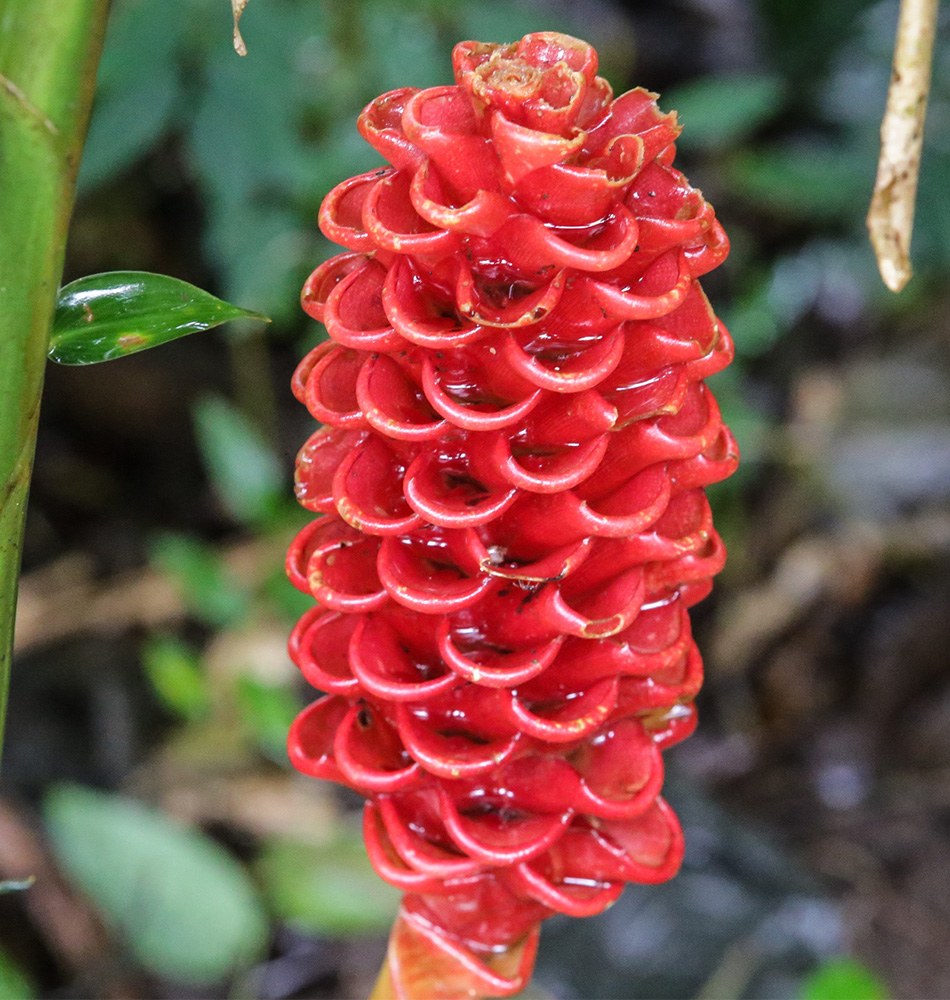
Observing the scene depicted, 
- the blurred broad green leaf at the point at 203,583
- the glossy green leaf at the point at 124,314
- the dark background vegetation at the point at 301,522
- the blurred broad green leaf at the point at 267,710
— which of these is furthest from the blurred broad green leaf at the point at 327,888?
the glossy green leaf at the point at 124,314

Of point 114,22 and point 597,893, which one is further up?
point 114,22

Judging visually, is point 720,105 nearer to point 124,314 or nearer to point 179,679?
point 179,679

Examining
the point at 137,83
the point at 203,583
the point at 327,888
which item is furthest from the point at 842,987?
the point at 137,83

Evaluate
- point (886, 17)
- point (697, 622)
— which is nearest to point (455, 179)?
point (697, 622)

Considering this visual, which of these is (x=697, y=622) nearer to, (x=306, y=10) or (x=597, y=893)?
(x=306, y=10)

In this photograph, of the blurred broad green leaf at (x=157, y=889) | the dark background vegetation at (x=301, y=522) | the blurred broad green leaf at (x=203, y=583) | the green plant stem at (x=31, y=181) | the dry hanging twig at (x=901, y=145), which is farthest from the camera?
the blurred broad green leaf at (x=203, y=583)

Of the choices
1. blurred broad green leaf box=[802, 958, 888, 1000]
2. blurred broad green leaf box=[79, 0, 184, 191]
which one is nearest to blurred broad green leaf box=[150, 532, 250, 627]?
blurred broad green leaf box=[79, 0, 184, 191]

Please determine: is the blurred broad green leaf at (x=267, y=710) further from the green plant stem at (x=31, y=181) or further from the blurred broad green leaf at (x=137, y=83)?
the green plant stem at (x=31, y=181)
